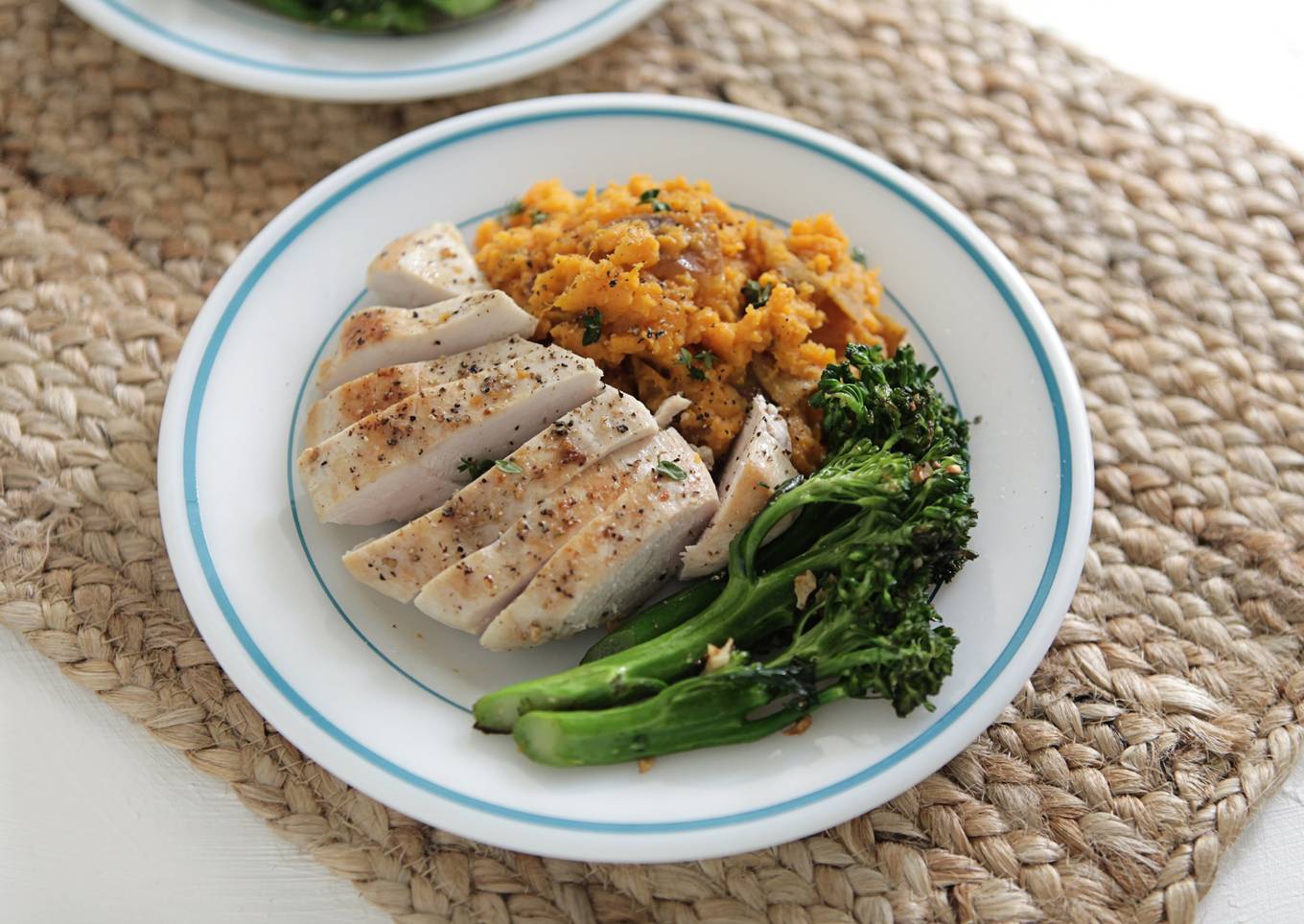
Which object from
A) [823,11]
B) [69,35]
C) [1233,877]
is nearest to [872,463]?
[1233,877]

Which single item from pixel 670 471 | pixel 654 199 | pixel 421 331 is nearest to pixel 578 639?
pixel 670 471

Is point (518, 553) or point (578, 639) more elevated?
point (518, 553)

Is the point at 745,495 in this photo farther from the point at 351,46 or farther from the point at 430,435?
the point at 351,46

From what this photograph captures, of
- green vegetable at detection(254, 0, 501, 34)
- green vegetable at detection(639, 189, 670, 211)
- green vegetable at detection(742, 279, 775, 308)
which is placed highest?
green vegetable at detection(639, 189, 670, 211)

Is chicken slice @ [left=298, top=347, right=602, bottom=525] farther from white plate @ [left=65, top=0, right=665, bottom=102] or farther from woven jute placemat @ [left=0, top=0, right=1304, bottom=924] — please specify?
white plate @ [left=65, top=0, right=665, bottom=102]

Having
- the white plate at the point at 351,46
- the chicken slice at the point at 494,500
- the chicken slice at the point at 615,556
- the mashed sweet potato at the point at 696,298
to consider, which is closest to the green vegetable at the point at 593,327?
the mashed sweet potato at the point at 696,298

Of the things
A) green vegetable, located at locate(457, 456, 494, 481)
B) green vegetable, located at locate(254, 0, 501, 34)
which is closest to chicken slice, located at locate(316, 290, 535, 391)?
green vegetable, located at locate(457, 456, 494, 481)

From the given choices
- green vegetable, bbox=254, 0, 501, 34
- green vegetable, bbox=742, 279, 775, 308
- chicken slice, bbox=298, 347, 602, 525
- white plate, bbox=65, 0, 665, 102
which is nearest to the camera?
chicken slice, bbox=298, 347, 602, 525
